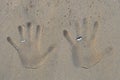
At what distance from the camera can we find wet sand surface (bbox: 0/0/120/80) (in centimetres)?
254

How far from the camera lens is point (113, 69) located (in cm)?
255

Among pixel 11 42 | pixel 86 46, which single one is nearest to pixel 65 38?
pixel 86 46

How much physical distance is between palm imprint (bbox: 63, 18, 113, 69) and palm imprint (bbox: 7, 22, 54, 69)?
0.13 meters

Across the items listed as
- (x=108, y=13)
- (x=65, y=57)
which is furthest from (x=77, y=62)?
(x=108, y=13)

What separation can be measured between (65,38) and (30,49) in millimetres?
158

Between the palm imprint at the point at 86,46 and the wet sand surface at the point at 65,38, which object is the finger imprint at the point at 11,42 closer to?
the wet sand surface at the point at 65,38

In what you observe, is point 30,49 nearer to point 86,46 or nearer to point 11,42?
point 11,42

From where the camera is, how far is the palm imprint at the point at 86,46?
2533 millimetres

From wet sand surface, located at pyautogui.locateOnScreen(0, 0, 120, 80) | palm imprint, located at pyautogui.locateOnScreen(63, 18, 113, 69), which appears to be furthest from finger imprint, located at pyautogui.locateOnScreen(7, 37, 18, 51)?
palm imprint, located at pyautogui.locateOnScreen(63, 18, 113, 69)

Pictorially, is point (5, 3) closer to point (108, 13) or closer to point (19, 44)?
point (19, 44)

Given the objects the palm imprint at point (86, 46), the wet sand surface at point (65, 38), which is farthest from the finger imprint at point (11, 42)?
the palm imprint at point (86, 46)

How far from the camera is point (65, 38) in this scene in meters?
2.56

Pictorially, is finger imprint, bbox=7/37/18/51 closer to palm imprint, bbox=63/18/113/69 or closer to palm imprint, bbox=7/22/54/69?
palm imprint, bbox=7/22/54/69

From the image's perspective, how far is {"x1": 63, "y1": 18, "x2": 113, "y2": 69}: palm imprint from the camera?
99.7 inches
